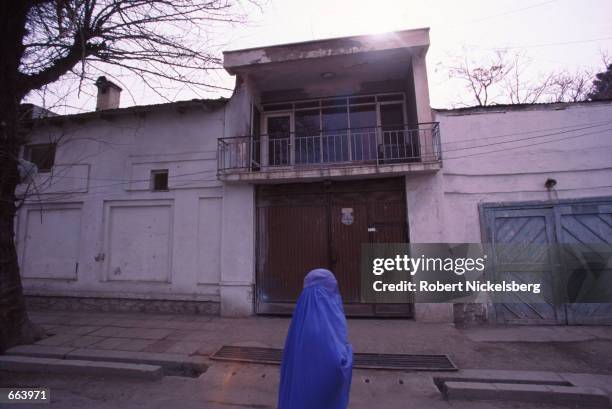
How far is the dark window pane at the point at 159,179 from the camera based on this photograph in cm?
898

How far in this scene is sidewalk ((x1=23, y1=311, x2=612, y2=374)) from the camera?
514 cm

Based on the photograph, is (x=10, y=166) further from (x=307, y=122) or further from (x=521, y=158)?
(x=521, y=158)

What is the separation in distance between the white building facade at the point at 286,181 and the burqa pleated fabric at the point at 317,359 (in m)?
5.62

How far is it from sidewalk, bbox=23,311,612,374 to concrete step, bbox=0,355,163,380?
0.60m

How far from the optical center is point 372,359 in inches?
204

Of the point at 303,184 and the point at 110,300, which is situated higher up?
the point at 303,184

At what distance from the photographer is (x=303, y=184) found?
841cm

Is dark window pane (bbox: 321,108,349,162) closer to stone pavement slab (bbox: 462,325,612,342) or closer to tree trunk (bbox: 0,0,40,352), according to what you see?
stone pavement slab (bbox: 462,325,612,342)

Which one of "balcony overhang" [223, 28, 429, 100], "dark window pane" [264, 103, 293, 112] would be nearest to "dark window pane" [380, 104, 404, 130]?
"balcony overhang" [223, 28, 429, 100]

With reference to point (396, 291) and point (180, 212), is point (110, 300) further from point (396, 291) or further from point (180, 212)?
point (396, 291)

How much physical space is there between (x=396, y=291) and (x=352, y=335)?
1.93m

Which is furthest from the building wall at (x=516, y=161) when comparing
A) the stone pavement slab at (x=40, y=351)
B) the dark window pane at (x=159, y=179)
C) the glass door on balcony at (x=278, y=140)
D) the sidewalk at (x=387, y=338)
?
the stone pavement slab at (x=40, y=351)

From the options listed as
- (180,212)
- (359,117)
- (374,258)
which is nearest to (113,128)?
(180,212)

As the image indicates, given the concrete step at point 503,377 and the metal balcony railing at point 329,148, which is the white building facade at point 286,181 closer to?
the metal balcony railing at point 329,148
